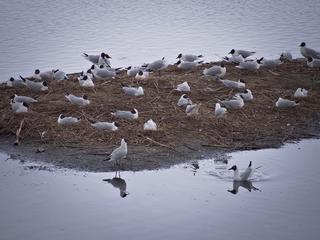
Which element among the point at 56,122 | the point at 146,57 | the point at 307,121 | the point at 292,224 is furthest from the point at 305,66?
the point at 292,224

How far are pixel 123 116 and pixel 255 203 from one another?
369 centimetres

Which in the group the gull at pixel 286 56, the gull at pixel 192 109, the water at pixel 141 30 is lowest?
the water at pixel 141 30

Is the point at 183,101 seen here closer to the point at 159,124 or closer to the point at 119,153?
the point at 159,124

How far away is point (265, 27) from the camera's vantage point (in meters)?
23.7

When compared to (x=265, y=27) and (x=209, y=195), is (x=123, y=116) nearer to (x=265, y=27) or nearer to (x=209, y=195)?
(x=209, y=195)

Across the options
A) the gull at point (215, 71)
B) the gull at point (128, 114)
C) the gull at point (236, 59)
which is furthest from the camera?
the gull at point (236, 59)

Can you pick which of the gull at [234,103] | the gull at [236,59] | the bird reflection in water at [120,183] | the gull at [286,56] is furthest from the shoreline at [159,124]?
the gull at [286,56]

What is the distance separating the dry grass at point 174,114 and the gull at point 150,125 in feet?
0.35

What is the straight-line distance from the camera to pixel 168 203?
8.59 metres

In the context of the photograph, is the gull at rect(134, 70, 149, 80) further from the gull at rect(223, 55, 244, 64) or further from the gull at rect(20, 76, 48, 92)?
the gull at rect(223, 55, 244, 64)

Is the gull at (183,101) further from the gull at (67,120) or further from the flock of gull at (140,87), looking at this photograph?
the gull at (67,120)

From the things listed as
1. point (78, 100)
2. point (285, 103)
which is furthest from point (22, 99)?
point (285, 103)

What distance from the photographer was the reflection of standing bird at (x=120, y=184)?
898cm

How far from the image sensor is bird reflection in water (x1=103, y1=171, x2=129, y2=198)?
29.5 ft
